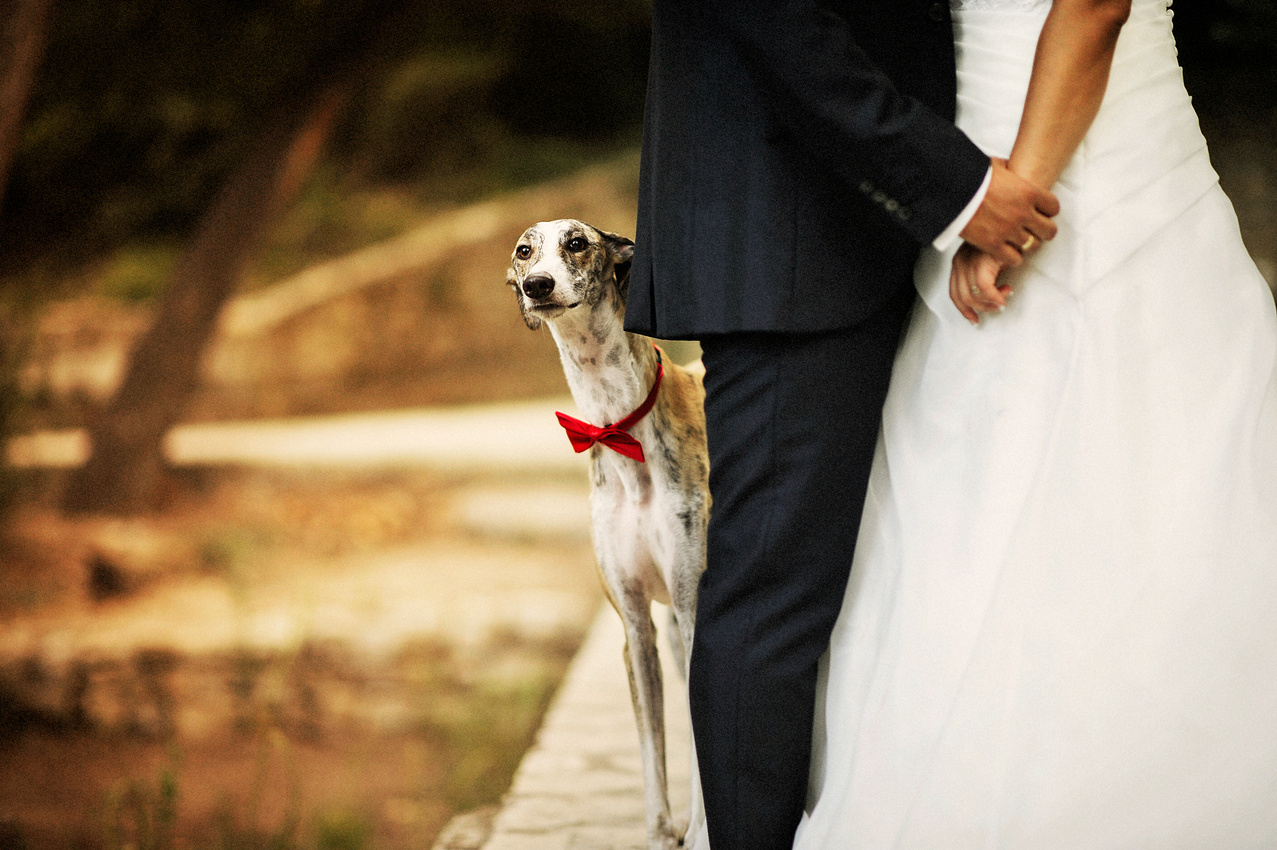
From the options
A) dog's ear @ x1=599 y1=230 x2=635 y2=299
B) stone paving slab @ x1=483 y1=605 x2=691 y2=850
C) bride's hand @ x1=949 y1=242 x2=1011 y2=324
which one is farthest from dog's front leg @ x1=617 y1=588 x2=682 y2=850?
bride's hand @ x1=949 y1=242 x2=1011 y2=324

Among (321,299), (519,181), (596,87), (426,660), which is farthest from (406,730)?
(596,87)

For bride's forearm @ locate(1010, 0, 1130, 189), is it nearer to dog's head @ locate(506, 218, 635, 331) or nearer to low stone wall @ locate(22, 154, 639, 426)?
dog's head @ locate(506, 218, 635, 331)

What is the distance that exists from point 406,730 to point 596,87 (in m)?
9.14

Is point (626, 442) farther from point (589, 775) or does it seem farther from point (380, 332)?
point (380, 332)

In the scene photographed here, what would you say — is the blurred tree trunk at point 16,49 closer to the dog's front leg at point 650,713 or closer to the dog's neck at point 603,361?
the dog's neck at point 603,361

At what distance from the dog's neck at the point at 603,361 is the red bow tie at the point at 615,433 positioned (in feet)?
0.06

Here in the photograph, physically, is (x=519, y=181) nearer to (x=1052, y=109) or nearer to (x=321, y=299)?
(x=321, y=299)

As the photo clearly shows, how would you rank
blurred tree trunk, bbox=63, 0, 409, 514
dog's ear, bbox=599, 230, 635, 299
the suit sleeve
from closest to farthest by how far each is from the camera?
1. the suit sleeve
2. dog's ear, bbox=599, 230, 635, 299
3. blurred tree trunk, bbox=63, 0, 409, 514

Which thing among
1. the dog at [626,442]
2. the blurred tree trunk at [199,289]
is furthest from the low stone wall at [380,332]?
the dog at [626,442]

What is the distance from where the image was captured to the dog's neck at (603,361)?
154 centimetres

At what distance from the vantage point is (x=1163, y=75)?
1.22 metres

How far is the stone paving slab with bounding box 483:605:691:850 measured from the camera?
6.29ft

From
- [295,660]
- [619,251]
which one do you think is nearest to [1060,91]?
[619,251]

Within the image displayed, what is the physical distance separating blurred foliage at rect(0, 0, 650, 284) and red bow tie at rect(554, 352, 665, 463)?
495cm
